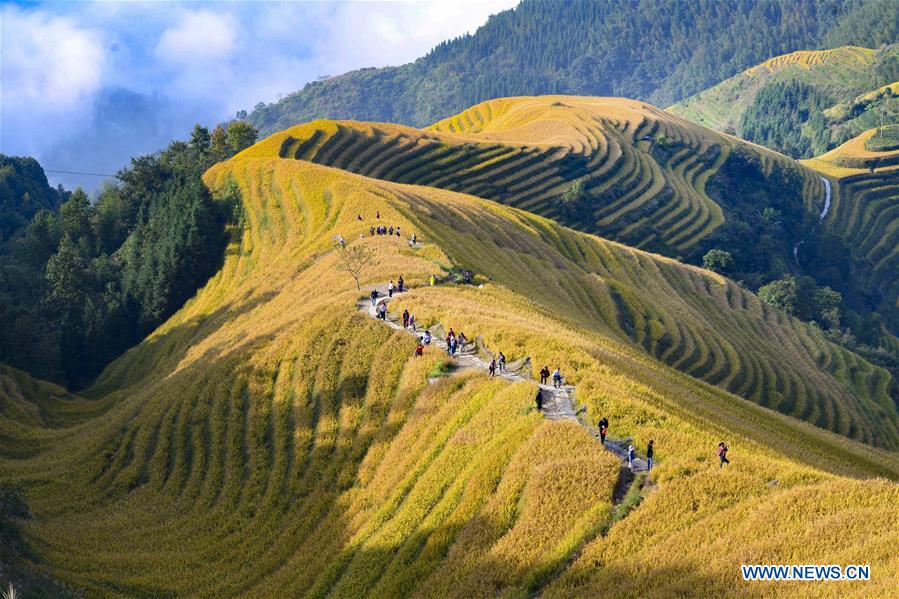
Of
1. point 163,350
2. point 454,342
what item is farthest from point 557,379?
point 163,350

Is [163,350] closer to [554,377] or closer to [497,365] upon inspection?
[497,365]

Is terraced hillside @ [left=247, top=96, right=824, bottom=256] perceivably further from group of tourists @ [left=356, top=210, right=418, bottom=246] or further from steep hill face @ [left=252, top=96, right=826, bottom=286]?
group of tourists @ [left=356, top=210, right=418, bottom=246]

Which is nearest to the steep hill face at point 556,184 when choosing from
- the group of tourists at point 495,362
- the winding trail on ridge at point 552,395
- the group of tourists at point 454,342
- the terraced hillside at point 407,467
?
the terraced hillside at point 407,467

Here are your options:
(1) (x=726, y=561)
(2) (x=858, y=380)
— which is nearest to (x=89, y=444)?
(1) (x=726, y=561)

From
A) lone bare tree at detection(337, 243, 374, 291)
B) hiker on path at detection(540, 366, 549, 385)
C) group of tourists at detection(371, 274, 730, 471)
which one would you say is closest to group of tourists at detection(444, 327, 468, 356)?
group of tourists at detection(371, 274, 730, 471)

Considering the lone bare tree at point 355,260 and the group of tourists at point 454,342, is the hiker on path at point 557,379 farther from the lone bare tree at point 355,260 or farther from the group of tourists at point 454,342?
the lone bare tree at point 355,260

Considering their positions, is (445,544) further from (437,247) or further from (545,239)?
(545,239)
